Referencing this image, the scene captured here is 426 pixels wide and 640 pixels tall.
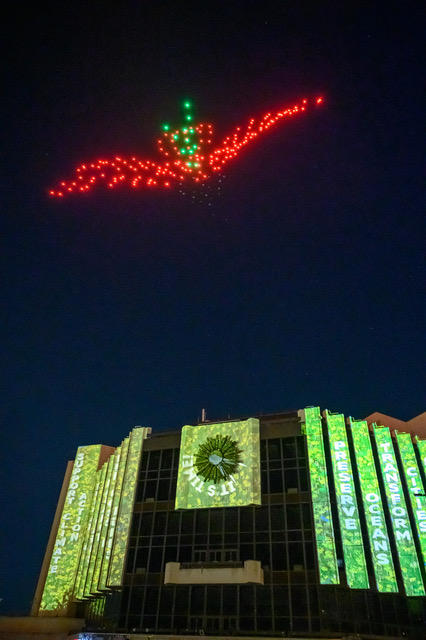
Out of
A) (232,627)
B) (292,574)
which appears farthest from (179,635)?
(292,574)

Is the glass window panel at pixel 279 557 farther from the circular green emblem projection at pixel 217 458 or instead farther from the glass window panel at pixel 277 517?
the circular green emblem projection at pixel 217 458

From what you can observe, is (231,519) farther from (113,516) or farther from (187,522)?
(113,516)

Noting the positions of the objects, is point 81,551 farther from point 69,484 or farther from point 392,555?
point 392,555

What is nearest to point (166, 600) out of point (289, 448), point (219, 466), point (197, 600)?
point (197, 600)

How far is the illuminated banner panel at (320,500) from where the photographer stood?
37.2 m

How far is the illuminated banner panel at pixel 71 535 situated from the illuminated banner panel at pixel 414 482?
32918 millimetres

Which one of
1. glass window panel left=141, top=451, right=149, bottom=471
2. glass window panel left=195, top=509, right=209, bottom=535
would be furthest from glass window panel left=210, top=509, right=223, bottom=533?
glass window panel left=141, top=451, right=149, bottom=471

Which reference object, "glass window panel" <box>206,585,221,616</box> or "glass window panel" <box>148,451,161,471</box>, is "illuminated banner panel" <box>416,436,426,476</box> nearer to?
"glass window panel" <box>206,585,221,616</box>

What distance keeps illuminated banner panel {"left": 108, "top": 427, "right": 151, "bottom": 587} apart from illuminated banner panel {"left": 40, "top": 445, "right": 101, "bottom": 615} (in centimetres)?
771

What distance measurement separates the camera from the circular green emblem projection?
4434cm

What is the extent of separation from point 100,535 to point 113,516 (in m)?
2.39

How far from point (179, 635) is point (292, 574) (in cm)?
1006

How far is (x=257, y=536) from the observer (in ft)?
134

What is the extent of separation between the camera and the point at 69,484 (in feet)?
179
